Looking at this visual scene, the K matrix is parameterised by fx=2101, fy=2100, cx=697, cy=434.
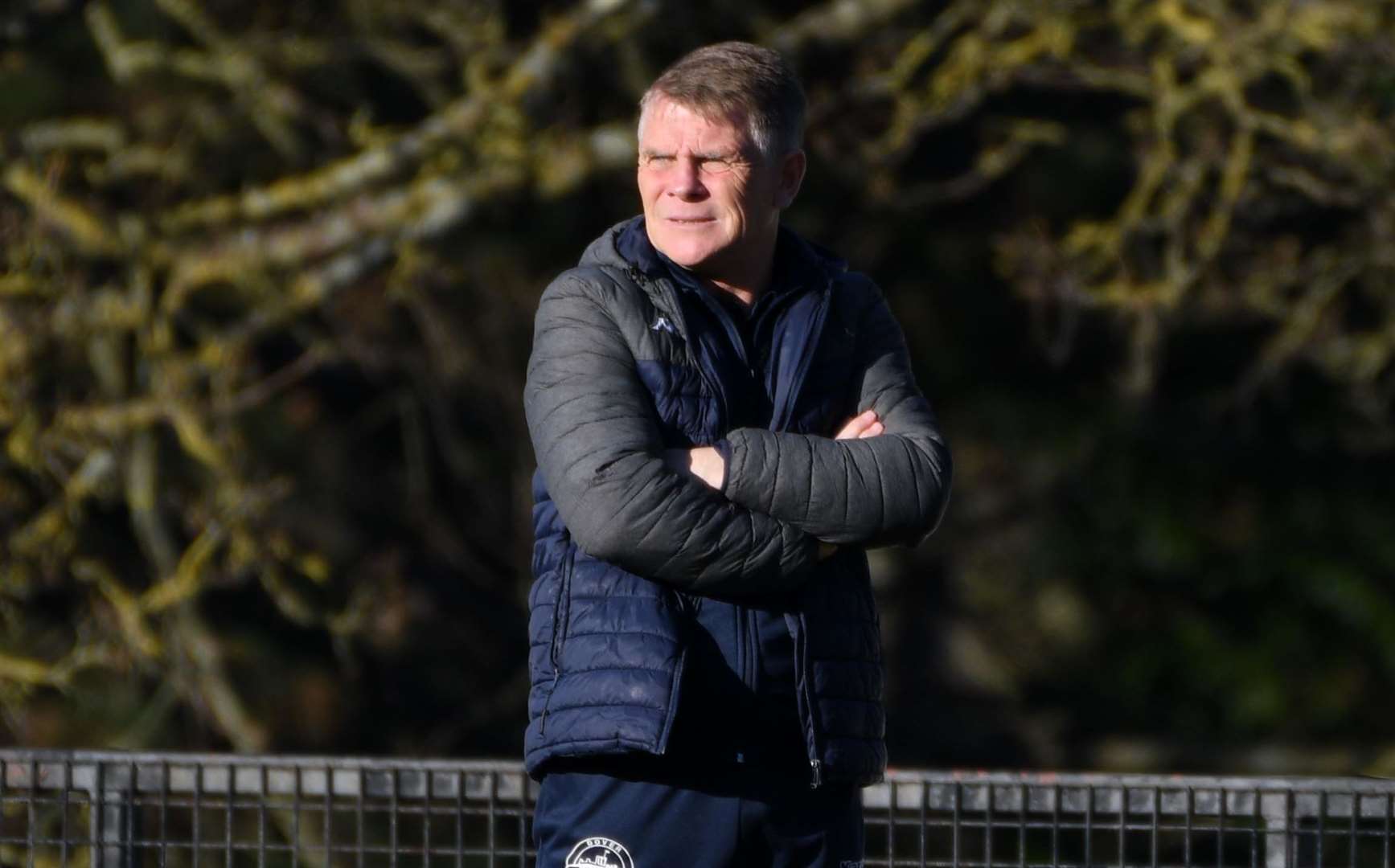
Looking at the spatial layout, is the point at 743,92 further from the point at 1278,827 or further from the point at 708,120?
the point at 1278,827

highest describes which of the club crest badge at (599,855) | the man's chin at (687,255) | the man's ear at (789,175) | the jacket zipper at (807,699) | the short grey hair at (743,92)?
the short grey hair at (743,92)

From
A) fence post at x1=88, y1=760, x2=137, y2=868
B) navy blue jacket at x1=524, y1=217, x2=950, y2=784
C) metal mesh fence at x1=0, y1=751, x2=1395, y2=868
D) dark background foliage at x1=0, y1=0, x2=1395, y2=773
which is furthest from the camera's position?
dark background foliage at x1=0, y1=0, x2=1395, y2=773

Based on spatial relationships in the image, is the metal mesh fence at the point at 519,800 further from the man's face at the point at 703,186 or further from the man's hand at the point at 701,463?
the man's face at the point at 703,186

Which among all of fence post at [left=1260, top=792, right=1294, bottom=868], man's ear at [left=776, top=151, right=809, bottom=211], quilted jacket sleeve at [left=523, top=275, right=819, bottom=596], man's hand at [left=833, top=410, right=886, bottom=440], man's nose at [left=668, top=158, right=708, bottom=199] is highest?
man's ear at [left=776, top=151, right=809, bottom=211]

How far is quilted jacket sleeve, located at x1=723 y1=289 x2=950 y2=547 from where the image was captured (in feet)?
8.03

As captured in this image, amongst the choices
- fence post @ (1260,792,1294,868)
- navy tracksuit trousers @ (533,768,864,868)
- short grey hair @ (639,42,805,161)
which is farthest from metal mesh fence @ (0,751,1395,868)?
short grey hair @ (639,42,805,161)

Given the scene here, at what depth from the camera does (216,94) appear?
8.34m

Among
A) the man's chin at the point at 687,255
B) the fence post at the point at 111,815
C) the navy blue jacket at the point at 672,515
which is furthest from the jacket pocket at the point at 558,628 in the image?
the fence post at the point at 111,815

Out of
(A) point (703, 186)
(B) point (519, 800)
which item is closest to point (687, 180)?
(A) point (703, 186)

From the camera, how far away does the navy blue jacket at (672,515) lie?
7.80ft

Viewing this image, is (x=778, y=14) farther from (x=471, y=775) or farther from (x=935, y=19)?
(x=471, y=775)

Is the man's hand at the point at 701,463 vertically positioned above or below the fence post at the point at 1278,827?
above

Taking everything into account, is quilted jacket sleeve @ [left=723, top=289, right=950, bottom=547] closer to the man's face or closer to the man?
the man

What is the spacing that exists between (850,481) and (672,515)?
0.23m
